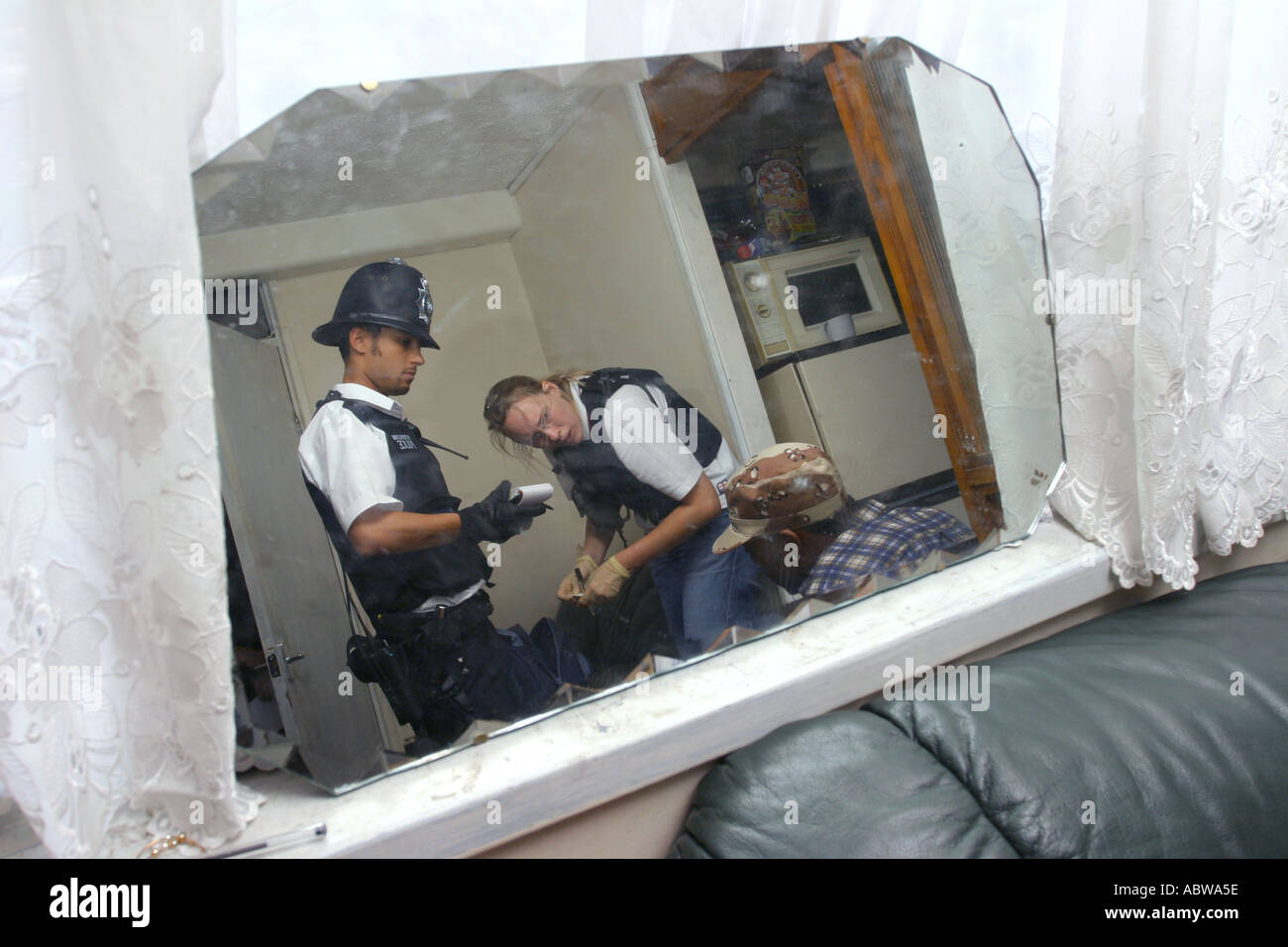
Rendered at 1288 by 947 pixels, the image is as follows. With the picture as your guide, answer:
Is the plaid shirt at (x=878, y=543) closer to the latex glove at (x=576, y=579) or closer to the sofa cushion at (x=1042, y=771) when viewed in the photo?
the sofa cushion at (x=1042, y=771)

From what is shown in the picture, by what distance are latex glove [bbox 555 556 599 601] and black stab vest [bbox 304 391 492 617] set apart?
3.6 inches

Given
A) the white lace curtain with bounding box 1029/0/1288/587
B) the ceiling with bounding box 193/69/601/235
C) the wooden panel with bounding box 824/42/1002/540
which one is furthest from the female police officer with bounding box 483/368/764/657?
the white lace curtain with bounding box 1029/0/1288/587

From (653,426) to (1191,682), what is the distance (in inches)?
26.3

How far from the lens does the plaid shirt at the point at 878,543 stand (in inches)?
39.7

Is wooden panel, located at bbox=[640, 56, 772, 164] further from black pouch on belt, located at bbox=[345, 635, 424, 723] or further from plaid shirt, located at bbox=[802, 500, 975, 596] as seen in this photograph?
black pouch on belt, located at bbox=[345, 635, 424, 723]

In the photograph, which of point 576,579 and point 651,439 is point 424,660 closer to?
point 576,579

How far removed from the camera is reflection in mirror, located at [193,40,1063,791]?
761 millimetres

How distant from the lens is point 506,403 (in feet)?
2.73

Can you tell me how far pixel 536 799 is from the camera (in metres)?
0.80

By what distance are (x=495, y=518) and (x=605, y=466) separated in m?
0.13

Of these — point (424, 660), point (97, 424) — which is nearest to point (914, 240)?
point (424, 660)

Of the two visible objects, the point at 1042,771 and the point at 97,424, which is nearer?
the point at 97,424

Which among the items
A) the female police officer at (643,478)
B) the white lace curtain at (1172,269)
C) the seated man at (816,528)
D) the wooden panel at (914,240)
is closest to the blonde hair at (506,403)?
the female police officer at (643,478)
